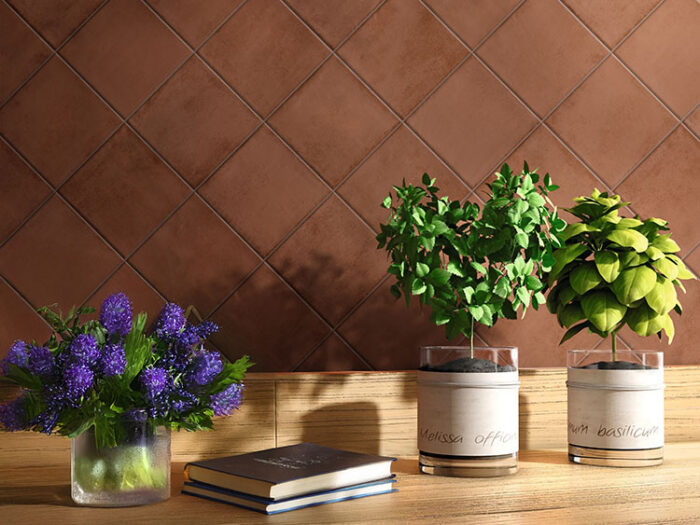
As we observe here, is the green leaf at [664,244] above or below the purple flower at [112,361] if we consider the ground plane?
above

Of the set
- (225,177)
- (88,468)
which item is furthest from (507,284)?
(88,468)

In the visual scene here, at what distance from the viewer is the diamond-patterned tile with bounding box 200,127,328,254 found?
1412mm

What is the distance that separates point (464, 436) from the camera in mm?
1176

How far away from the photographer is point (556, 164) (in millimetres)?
1549

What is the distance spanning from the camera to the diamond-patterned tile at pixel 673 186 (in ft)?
5.20

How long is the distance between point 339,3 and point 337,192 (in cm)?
36

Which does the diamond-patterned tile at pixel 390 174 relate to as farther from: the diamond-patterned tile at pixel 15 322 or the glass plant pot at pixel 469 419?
the diamond-patterned tile at pixel 15 322

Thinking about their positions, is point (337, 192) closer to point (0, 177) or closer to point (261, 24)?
point (261, 24)

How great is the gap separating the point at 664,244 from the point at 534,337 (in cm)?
32

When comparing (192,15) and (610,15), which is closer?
(192,15)

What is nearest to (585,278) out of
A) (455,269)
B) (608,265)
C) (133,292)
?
(608,265)

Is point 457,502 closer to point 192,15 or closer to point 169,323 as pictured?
point 169,323

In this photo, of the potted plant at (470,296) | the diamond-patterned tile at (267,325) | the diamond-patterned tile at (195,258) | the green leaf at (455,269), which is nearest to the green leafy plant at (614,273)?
the potted plant at (470,296)

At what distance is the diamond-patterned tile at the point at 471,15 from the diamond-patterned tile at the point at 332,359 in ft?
2.13
